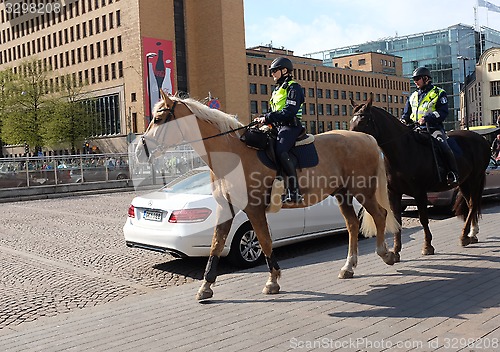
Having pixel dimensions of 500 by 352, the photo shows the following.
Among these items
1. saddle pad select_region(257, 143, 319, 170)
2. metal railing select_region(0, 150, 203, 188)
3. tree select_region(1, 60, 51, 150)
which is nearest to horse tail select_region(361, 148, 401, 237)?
saddle pad select_region(257, 143, 319, 170)

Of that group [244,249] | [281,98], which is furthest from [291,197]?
[244,249]

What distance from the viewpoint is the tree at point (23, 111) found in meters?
60.8

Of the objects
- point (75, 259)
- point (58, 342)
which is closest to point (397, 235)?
point (58, 342)

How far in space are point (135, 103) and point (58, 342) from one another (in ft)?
239

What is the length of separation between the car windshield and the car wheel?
2.70 ft

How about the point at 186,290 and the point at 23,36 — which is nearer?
the point at 186,290

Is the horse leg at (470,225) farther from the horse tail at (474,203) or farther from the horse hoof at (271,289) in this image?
the horse hoof at (271,289)

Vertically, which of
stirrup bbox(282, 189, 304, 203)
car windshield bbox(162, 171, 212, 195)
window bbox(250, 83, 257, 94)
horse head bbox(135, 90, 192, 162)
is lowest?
stirrup bbox(282, 189, 304, 203)

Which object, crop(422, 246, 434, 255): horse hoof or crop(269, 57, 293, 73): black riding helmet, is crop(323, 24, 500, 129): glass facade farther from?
crop(269, 57, 293, 73): black riding helmet

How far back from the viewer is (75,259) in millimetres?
9695

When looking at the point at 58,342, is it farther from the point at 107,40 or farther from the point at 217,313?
the point at 107,40

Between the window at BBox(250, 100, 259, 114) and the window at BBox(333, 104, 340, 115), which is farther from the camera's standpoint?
the window at BBox(333, 104, 340, 115)

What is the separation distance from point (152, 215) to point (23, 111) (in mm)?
59296

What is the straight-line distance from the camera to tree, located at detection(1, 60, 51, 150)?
60844 mm
